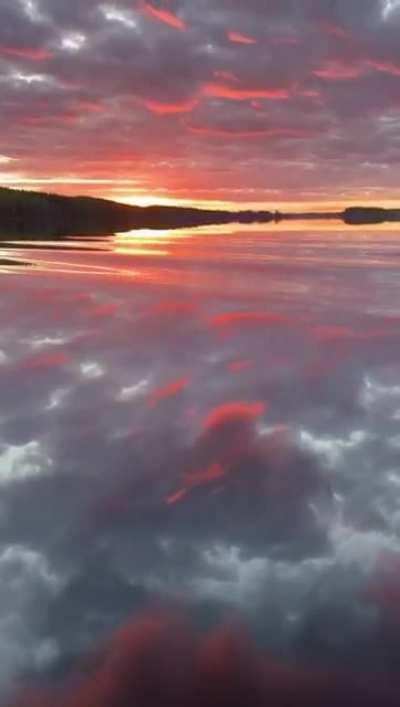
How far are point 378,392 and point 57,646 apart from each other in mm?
8180

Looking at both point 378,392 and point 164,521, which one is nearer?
point 164,521

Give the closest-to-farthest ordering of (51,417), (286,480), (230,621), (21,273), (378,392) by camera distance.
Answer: (230,621), (286,480), (51,417), (378,392), (21,273)

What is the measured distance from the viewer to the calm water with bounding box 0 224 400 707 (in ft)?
17.9

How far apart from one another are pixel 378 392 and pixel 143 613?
7.52 metres

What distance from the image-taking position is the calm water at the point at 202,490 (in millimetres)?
5465

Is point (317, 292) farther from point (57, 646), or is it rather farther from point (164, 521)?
point (57, 646)

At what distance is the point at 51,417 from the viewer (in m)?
10.7

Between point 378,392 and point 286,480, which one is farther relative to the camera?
point 378,392

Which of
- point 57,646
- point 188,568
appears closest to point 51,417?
point 188,568

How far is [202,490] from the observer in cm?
802

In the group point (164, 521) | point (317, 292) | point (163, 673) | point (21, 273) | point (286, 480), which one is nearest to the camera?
point (163, 673)

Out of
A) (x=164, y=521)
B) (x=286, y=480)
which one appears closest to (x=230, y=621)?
(x=164, y=521)

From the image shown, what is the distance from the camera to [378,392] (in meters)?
12.1

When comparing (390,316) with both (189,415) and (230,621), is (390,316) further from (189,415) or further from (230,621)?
(230,621)
